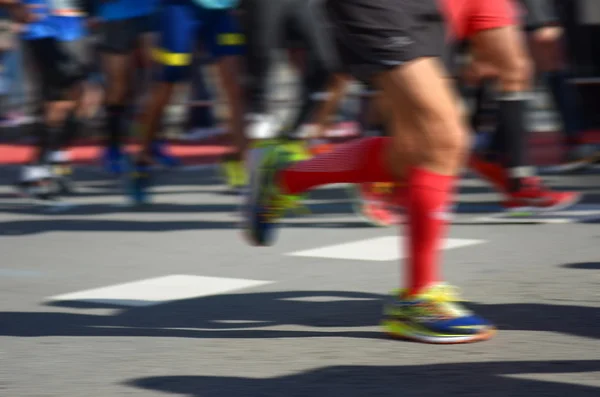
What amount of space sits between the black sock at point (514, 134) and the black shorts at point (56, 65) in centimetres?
294

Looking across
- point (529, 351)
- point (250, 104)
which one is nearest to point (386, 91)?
point (529, 351)

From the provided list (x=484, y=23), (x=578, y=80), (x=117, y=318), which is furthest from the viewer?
(x=578, y=80)

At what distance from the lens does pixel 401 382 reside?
151 inches

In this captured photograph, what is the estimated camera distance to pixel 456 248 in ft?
20.7

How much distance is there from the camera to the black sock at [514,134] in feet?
22.8

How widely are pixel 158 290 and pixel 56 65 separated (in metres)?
3.59

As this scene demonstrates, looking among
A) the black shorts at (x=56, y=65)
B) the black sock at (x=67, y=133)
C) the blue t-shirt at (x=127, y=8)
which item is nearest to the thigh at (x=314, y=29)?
the blue t-shirt at (x=127, y=8)

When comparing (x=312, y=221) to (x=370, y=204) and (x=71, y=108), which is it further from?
(x=71, y=108)

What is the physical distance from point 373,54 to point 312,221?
3276 millimetres

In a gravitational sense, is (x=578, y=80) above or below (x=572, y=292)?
above

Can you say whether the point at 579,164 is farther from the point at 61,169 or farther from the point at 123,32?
the point at 61,169

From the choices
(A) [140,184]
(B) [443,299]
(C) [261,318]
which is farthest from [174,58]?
(B) [443,299]

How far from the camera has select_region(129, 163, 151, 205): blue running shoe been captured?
836cm

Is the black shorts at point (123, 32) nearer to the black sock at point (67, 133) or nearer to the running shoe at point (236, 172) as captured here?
the black sock at point (67, 133)
